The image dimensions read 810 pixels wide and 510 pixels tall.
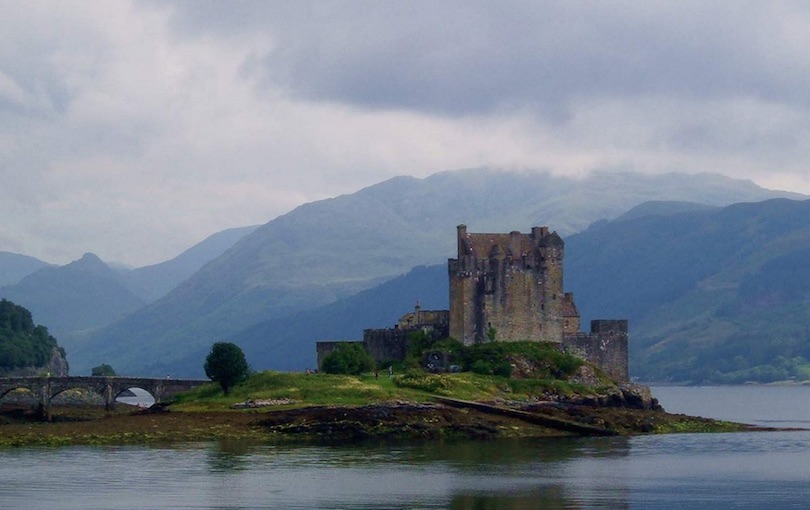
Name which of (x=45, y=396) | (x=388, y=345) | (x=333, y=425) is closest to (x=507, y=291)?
(x=388, y=345)

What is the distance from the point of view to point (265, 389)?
12425 cm

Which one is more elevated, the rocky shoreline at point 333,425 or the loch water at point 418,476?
the rocky shoreline at point 333,425

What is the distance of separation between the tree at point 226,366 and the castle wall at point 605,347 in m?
28.1

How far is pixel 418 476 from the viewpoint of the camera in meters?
87.8

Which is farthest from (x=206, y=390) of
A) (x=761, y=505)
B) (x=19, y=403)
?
(x=761, y=505)

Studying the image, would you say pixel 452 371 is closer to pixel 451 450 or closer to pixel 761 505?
pixel 451 450

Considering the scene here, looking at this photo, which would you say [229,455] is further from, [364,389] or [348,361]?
[348,361]

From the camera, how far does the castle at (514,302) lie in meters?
135

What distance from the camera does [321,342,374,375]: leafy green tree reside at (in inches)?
5212

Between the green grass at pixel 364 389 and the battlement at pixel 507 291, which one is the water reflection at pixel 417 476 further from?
the battlement at pixel 507 291

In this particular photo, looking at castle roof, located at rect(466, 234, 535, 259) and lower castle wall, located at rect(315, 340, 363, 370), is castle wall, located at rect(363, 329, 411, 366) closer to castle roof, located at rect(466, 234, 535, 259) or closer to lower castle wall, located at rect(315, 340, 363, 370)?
lower castle wall, located at rect(315, 340, 363, 370)

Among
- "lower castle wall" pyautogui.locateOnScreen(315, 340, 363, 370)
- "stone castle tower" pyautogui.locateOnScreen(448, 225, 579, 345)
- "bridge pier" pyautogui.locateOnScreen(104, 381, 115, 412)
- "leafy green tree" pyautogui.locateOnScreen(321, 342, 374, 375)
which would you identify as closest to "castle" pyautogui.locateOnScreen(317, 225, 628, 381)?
"stone castle tower" pyautogui.locateOnScreen(448, 225, 579, 345)

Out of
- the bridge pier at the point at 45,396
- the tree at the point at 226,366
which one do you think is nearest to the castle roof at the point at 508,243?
the tree at the point at 226,366

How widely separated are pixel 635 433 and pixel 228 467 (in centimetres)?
3909
